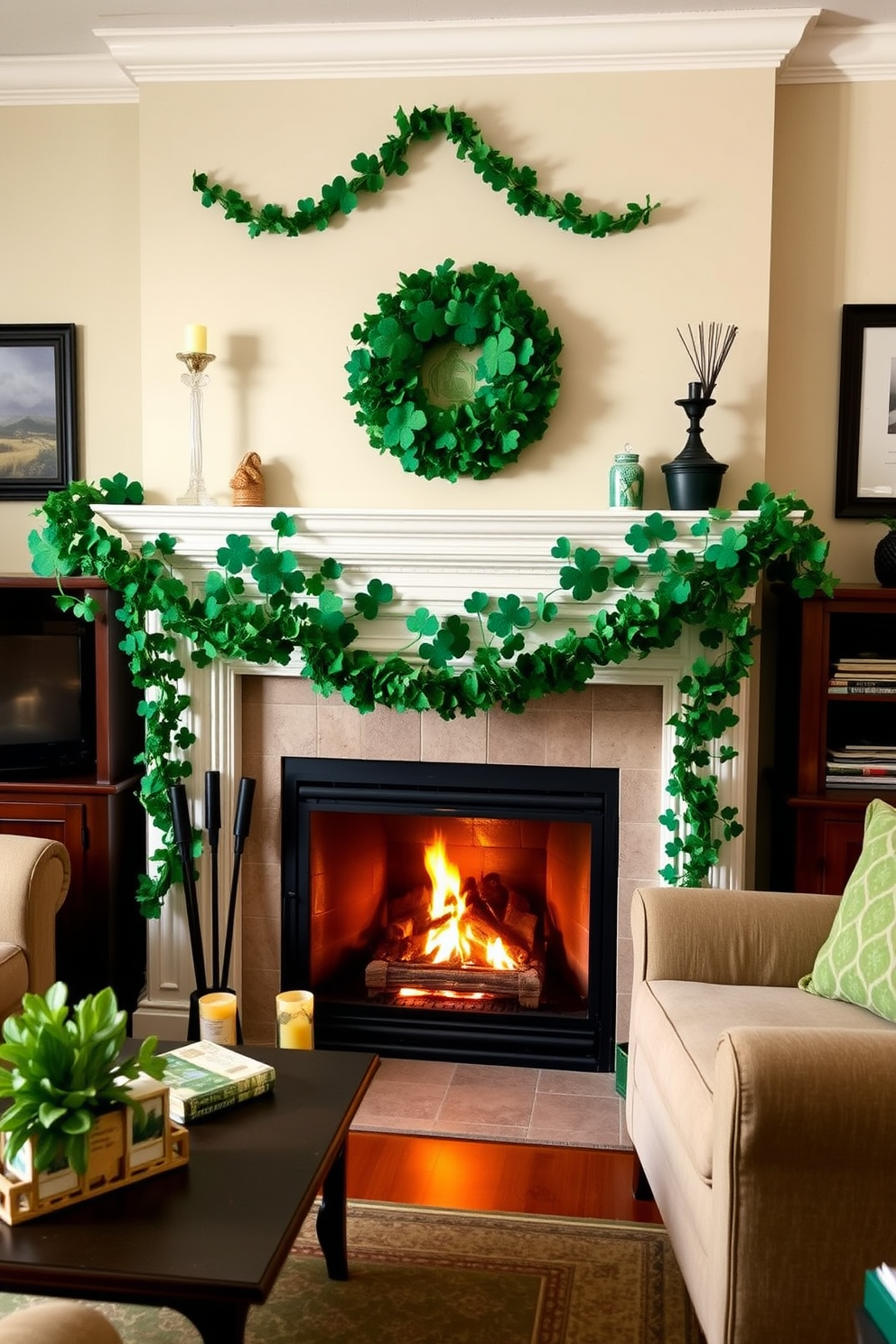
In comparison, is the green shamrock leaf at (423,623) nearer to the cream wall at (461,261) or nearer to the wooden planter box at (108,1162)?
the cream wall at (461,261)

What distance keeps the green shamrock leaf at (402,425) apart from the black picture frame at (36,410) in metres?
1.04

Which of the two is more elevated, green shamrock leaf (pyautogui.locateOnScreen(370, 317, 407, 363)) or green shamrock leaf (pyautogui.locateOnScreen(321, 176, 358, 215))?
green shamrock leaf (pyautogui.locateOnScreen(321, 176, 358, 215))

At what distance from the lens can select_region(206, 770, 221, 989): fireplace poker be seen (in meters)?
2.95

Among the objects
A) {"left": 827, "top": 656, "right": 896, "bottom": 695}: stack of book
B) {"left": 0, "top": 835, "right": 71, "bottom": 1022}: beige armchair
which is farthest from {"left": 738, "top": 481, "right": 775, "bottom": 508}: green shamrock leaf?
{"left": 0, "top": 835, "right": 71, "bottom": 1022}: beige armchair

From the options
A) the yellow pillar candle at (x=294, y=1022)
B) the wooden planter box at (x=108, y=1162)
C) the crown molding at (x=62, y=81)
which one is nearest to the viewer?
the wooden planter box at (x=108, y=1162)

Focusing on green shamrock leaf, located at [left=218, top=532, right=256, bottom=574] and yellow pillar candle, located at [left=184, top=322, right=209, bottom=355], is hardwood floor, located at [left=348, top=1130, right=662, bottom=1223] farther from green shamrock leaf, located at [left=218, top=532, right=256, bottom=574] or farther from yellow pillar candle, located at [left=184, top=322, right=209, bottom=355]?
yellow pillar candle, located at [left=184, top=322, right=209, bottom=355]

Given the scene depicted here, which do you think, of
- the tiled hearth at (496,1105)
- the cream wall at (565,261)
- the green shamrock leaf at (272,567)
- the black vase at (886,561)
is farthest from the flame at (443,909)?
the black vase at (886,561)

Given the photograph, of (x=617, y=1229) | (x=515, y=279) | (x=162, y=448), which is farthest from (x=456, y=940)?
(x=515, y=279)

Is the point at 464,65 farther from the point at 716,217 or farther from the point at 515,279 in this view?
the point at 716,217

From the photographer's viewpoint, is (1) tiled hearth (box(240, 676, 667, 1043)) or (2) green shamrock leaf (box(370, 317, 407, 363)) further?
(1) tiled hearth (box(240, 676, 667, 1043))

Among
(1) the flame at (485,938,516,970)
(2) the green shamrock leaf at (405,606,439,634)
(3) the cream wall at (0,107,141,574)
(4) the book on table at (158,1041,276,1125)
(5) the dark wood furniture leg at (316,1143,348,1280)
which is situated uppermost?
(3) the cream wall at (0,107,141,574)

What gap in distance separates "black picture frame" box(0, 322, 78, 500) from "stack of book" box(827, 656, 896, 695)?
218cm

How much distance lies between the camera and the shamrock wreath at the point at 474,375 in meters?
2.83

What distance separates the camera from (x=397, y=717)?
10.1 feet
